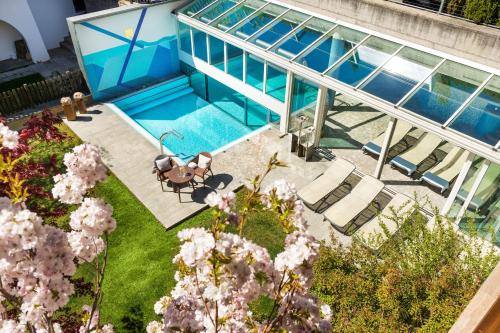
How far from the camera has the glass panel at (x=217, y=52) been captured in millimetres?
17052

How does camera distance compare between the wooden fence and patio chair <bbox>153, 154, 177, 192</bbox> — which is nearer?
patio chair <bbox>153, 154, 177, 192</bbox>

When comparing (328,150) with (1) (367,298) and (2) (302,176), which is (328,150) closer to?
(2) (302,176)

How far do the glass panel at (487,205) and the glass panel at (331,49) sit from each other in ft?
20.8

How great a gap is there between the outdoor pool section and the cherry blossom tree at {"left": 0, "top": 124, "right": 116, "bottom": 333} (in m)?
11.5

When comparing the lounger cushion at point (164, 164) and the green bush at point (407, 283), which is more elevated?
the green bush at point (407, 283)

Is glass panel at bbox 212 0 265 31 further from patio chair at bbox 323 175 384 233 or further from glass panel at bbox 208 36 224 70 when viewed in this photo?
patio chair at bbox 323 175 384 233

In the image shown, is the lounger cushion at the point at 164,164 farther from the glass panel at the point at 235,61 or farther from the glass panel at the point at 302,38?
the glass panel at the point at 302,38

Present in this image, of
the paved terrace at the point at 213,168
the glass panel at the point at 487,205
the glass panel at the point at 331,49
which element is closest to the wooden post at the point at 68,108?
the paved terrace at the point at 213,168

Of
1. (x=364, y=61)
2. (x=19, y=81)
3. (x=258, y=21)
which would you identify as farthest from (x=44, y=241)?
(x=19, y=81)

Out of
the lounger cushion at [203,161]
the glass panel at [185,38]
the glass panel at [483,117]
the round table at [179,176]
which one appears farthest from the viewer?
the glass panel at [185,38]

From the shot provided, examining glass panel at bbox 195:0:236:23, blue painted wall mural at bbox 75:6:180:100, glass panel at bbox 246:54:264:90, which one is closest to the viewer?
glass panel at bbox 246:54:264:90

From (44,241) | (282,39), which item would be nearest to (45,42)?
(282,39)

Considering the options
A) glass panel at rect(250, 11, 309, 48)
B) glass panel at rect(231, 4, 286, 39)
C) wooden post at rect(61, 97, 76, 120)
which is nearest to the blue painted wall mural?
wooden post at rect(61, 97, 76, 120)

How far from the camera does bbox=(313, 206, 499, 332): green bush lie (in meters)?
6.85
